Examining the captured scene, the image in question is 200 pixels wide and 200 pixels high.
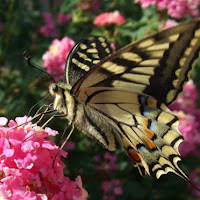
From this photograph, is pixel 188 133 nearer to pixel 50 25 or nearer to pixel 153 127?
pixel 153 127

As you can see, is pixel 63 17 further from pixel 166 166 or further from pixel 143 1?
pixel 166 166

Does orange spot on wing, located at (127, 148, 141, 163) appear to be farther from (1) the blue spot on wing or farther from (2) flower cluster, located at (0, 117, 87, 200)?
(2) flower cluster, located at (0, 117, 87, 200)

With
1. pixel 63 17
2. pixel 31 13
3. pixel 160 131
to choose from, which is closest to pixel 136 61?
pixel 160 131

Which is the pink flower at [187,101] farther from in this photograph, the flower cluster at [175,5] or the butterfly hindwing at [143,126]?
the butterfly hindwing at [143,126]

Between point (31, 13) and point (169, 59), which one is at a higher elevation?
point (169, 59)

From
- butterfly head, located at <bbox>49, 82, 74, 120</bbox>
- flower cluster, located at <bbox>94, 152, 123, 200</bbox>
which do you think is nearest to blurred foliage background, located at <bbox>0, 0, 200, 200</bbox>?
flower cluster, located at <bbox>94, 152, 123, 200</bbox>

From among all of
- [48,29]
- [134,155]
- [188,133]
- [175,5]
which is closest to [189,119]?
[188,133]

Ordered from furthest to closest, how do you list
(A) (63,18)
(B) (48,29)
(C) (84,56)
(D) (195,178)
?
(A) (63,18), (B) (48,29), (D) (195,178), (C) (84,56)
